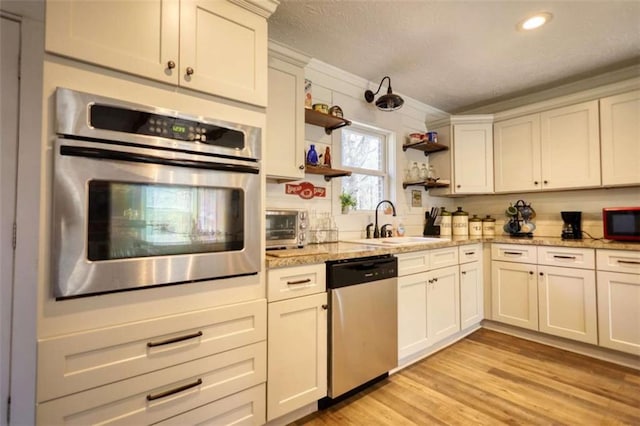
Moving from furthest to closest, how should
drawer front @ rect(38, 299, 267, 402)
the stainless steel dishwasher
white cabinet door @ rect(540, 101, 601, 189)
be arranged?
white cabinet door @ rect(540, 101, 601, 189) < the stainless steel dishwasher < drawer front @ rect(38, 299, 267, 402)

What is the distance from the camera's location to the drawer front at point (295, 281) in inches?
62.1

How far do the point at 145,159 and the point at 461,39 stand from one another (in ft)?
7.41

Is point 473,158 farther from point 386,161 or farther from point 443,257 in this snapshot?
point 443,257

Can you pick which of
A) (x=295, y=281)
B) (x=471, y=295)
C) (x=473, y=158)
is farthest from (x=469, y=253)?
(x=295, y=281)

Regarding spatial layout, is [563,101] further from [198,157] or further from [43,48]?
[43,48]

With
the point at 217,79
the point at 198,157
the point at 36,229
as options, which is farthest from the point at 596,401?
the point at 36,229

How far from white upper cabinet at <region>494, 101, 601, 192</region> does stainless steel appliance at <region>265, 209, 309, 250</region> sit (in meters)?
2.39

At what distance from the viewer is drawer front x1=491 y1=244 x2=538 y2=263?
2.80 m

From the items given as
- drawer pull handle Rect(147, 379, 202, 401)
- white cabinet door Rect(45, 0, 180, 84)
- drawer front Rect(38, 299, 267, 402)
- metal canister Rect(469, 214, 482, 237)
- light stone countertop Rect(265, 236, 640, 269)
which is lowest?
drawer pull handle Rect(147, 379, 202, 401)

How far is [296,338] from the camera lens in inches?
64.8

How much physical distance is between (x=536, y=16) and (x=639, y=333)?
7.88 ft

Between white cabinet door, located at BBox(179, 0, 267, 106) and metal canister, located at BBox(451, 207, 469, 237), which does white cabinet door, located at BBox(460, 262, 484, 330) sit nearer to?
metal canister, located at BBox(451, 207, 469, 237)

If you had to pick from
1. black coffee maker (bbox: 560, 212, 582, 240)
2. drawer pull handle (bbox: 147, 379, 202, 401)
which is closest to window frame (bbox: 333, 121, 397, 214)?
black coffee maker (bbox: 560, 212, 582, 240)

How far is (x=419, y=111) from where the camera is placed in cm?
350
